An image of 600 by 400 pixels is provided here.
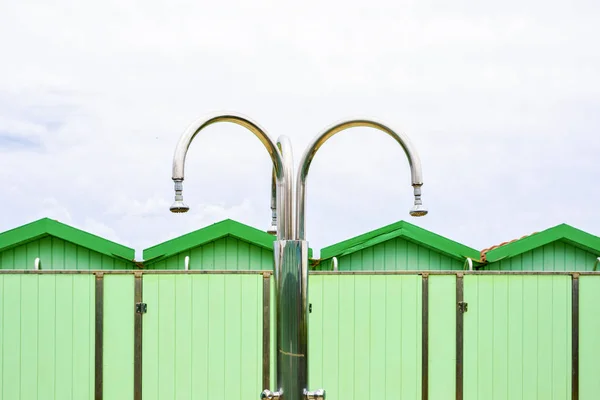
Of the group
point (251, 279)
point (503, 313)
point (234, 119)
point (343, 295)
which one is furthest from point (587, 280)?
point (234, 119)

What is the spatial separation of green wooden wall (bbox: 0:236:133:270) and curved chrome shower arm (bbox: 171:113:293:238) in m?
2.84

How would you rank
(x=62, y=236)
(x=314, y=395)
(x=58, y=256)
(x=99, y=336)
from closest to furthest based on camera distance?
1. (x=314, y=395)
2. (x=99, y=336)
3. (x=62, y=236)
4. (x=58, y=256)

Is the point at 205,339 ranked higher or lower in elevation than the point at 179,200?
lower

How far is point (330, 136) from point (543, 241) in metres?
3.17

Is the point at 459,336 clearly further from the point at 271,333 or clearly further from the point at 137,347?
the point at 137,347

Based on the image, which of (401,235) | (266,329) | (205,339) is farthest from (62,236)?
(401,235)

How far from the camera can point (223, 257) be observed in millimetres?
4016

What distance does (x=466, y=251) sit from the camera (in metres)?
3.99

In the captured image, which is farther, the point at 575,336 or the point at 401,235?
the point at 401,235

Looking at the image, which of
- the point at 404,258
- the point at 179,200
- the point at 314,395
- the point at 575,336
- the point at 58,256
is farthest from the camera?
the point at 404,258

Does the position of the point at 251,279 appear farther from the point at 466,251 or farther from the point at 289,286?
the point at 289,286

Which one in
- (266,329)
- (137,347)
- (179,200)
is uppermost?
(179,200)

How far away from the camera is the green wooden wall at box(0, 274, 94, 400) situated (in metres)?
3.48

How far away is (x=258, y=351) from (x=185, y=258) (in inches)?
34.4
